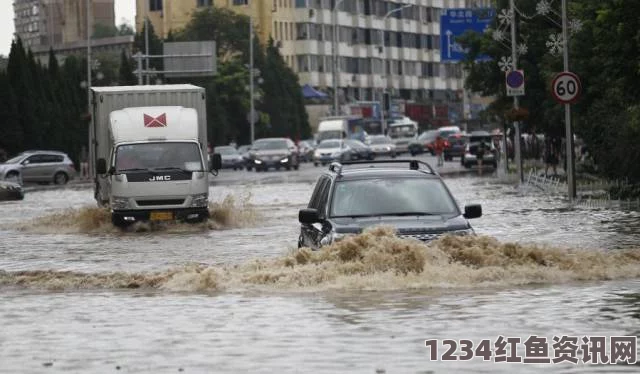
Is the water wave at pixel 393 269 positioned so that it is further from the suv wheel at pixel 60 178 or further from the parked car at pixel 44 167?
the suv wheel at pixel 60 178

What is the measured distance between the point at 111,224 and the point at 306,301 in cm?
1989

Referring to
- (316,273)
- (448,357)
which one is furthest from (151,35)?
(448,357)

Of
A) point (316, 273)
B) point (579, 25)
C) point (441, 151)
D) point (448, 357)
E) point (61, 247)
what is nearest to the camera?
point (448, 357)

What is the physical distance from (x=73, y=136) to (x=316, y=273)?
7711 centimetres

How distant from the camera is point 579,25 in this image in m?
41.7

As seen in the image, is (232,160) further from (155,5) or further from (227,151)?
(155,5)

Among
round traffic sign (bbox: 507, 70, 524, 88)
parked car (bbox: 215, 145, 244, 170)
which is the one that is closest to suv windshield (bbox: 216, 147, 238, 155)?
parked car (bbox: 215, 145, 244, 170)

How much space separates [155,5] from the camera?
161 meters

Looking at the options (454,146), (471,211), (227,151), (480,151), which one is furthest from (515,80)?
(227,151)

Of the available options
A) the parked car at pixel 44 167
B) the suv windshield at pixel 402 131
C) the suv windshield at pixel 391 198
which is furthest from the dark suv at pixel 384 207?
the suv windshield at pixel 402 131

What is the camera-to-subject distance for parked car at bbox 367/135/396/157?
107 metres

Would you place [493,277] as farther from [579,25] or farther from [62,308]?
[579,25]

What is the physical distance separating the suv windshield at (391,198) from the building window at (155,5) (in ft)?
460

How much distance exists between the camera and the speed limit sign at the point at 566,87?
4025 cm
